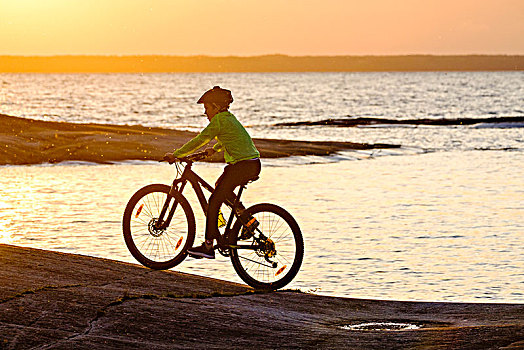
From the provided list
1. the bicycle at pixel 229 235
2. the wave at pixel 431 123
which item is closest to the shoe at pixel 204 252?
the bicycle at pixel 229 235

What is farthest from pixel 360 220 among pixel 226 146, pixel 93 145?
pixel 93 145

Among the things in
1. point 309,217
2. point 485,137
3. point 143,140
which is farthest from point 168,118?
point 309,217

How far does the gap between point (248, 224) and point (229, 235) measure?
0.29 m

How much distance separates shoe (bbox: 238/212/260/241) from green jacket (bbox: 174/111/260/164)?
63cm

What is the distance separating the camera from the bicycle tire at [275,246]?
389 inches

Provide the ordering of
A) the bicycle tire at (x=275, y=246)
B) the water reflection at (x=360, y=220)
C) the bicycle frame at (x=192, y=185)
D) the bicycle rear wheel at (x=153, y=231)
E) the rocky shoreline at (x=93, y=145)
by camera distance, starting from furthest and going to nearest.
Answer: the rocky shoreline at (x=93, y=145)
the water reflection at (x=360, y=220)
the bicycle rear wheel at (x=153, y=231)
the bicycle frame at (x=192, y=185)
the bicycle tire at (x=275, y=246)

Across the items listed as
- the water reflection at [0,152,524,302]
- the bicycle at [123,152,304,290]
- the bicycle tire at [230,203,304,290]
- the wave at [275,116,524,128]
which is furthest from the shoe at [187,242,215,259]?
the wave at [275,116,524,128]

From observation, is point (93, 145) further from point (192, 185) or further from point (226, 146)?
point (226, 146)

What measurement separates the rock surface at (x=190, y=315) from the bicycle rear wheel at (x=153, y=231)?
0.87 feet

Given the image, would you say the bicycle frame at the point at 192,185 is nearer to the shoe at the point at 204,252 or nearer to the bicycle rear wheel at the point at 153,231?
the bicycle rear wheel at the point at 153,231

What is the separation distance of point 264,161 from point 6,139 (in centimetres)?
930

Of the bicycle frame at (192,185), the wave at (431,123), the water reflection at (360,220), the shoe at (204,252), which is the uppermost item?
the wave at (431,123)

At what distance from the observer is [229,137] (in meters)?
10.0

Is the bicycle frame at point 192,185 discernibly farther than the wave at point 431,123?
No
